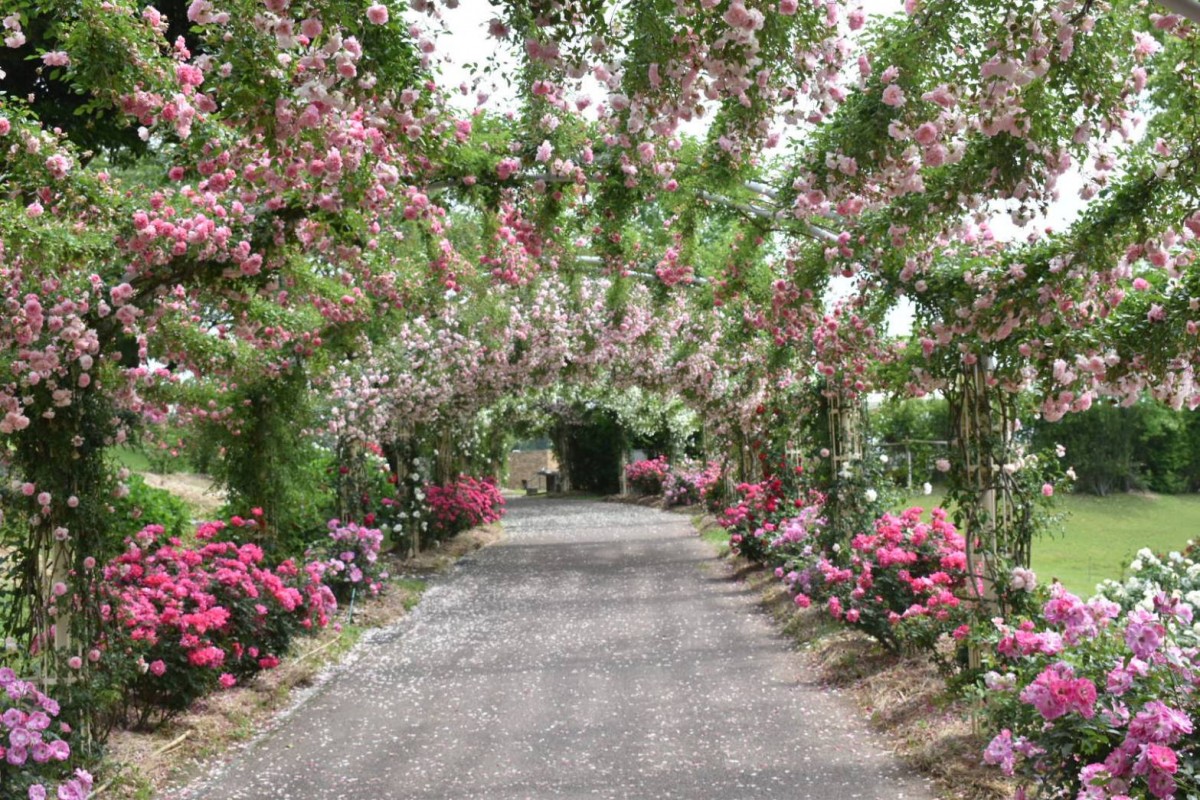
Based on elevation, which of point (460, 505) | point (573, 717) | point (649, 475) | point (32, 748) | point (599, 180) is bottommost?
point (573, 717)

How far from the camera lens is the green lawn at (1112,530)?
482 inches

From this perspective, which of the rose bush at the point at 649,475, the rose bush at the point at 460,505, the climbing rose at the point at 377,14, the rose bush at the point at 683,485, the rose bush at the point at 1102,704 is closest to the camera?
the climbing rose at the point at 377,14

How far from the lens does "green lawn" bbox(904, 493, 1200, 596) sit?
12.2 m

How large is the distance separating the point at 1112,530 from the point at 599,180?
383 inches

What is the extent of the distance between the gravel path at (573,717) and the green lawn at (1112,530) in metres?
3.99

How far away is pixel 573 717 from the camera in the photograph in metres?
6.54

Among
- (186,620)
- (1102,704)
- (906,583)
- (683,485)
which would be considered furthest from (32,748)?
→ (683,485)

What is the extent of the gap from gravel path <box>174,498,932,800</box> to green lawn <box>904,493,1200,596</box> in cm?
399

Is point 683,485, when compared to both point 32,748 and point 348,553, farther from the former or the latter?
point 32,748

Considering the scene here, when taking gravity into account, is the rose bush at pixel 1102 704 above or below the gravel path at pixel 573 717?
above

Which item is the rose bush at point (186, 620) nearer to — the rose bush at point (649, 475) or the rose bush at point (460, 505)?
the rose bush at point (460, 505)

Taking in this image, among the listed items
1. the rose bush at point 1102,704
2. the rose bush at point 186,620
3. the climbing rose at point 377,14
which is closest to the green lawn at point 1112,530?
the rose bush at point 186,620

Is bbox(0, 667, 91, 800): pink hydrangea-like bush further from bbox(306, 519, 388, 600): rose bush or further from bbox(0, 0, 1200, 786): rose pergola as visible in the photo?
bbox(306, 519, 388, 600): rose bush

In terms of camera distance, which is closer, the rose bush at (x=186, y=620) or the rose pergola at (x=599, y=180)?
the rose pergola at (x=599, y=180)
